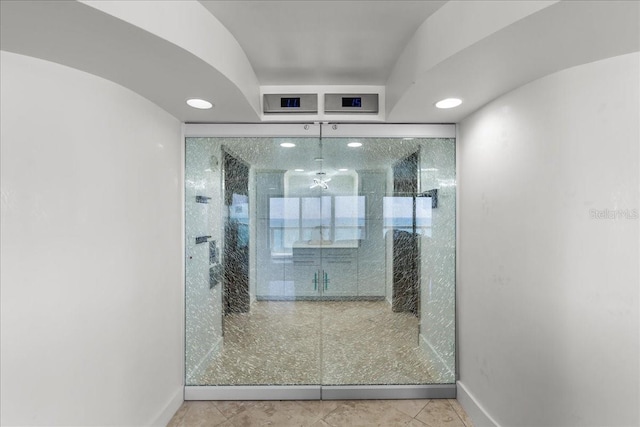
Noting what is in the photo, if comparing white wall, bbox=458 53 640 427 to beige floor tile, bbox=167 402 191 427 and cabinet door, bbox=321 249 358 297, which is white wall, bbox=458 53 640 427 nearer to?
cabinet door, bbox=321 249 358 297

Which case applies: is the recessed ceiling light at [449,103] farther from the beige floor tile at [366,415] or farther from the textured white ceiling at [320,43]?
the beige floor tile at [366,415]

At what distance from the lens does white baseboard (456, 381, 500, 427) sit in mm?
1938

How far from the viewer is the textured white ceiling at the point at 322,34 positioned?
146cm

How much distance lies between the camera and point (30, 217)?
126 centimetres

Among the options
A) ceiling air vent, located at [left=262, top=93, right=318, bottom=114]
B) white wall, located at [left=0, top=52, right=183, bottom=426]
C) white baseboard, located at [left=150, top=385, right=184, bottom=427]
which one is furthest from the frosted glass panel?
white wall, located at [left=0, top=52, right=183, bottom=426]

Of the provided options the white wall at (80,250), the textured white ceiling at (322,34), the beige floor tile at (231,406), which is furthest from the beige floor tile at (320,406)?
the textured white ceiling at (322,34)

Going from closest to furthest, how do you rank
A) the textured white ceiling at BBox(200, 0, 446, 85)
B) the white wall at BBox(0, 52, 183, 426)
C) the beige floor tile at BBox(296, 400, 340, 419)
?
the white wall at BBox(0, 52, 183, 426)
the textured white ceiling at BBox(200, 0, 446, 85)
the beige floor tile at BBox(296, 400, 340, 419)

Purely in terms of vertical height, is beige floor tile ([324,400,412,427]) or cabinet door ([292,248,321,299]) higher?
cabinet door ([292,248,321,299])

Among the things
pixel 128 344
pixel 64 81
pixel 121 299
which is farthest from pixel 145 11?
pixel 128 344

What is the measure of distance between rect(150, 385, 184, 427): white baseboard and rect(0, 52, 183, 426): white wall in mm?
14

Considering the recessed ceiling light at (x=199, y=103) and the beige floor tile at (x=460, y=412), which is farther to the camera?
the beige floor tile at (x=460, y=412)

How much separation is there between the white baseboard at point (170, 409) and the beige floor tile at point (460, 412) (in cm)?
205

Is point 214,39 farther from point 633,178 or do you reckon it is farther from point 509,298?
point 509,298

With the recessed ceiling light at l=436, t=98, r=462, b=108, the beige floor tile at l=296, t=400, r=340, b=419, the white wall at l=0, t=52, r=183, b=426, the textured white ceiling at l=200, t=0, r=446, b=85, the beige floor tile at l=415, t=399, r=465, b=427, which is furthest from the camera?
the beige floor tile at l=296, t=400, r=340, b=419
